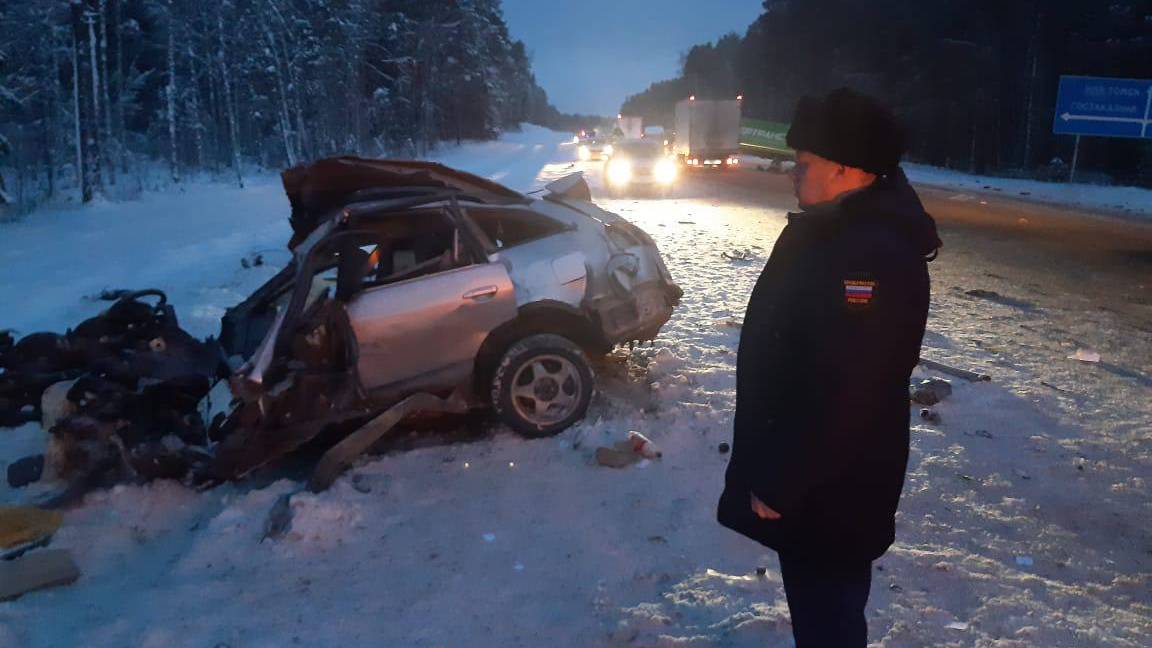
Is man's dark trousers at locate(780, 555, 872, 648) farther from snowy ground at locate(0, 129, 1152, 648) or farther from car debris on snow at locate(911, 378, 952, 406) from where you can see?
car debris on snow at locate(911, 378, 952, 406)

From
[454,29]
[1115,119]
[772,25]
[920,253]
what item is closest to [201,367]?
[920,253]

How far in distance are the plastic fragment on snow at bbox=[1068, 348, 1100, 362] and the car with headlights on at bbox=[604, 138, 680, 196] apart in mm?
17771

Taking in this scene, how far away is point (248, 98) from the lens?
4450cm

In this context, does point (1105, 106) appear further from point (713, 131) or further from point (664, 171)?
point (713, 131)

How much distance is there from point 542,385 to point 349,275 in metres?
1.47

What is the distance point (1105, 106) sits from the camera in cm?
2703

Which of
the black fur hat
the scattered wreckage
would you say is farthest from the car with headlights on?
the black fur hat

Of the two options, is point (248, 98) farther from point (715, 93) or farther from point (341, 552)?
point (715, 93)

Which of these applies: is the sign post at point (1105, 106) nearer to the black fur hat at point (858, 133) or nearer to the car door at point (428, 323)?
the car door at point (428, 323)

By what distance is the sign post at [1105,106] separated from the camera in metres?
26.7

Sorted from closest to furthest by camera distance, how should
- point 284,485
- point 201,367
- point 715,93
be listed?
point 284,485
point 201,367
point 715,93

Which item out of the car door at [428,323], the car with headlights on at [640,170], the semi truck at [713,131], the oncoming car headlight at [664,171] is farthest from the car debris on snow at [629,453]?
the semi truck at [713,131]

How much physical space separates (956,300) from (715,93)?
378 ft

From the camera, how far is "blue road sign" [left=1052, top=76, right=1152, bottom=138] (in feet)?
87.7
